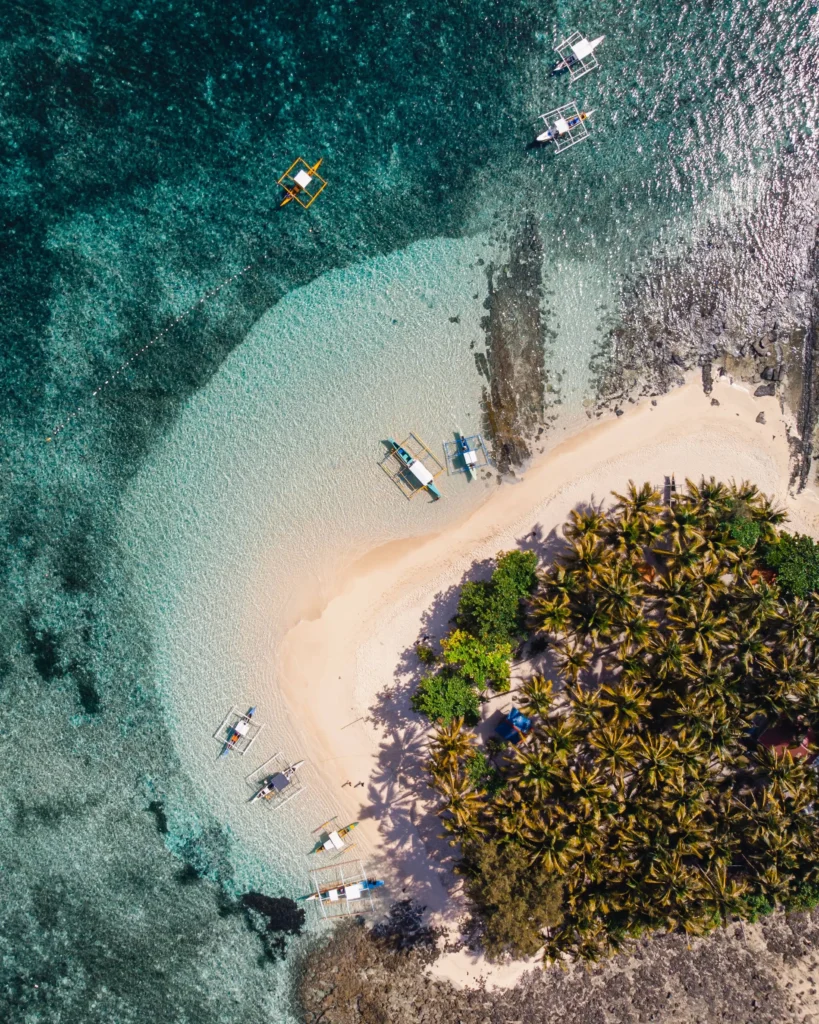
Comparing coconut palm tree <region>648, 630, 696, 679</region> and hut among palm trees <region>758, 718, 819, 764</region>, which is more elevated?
coconut palm tree <region>648, 630, 696, 679</region>

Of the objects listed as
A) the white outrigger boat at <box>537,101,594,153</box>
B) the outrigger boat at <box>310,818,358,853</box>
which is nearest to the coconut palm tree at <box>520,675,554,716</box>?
the outrigger boat at <box>310,818,358,853</box>

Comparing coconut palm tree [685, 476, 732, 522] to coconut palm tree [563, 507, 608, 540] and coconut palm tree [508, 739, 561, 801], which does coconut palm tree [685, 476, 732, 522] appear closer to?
coconut palm tree [563, 507, 608, 540]

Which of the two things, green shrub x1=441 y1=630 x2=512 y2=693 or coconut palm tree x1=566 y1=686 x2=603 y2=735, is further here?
green shrub x1=441 y1=630 x2=512 y2=693

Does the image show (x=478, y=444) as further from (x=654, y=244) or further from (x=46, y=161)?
(x=46, y=161)

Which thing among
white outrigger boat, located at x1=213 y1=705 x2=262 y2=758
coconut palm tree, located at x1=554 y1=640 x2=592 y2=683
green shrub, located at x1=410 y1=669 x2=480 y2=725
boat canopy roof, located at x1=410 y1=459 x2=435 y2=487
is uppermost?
boat canopy roof, located at x1=410 y1=459 x2=435 y2=487

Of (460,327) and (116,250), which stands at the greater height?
(116,250)

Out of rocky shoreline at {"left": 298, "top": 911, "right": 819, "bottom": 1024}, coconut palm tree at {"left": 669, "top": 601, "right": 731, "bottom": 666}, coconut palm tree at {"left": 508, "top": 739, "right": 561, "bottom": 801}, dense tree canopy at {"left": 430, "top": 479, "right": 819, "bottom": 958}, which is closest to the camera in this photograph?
dense tree canopy at {"left": 430, "top": 479, "right": 819, "bottom": 958}

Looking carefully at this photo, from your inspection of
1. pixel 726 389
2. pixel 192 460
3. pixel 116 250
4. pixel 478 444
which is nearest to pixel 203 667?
pixel 192 460

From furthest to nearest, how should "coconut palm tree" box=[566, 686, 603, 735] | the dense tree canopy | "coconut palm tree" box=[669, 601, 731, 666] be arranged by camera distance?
"coconut palm tree" box=[566, 686, 603, 735] → "coconut palm tree" box=[669, 601, 731, 666] → the dense tree canopy

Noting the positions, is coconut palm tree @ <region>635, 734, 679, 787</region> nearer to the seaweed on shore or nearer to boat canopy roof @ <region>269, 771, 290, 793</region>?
the seaweed on shore
